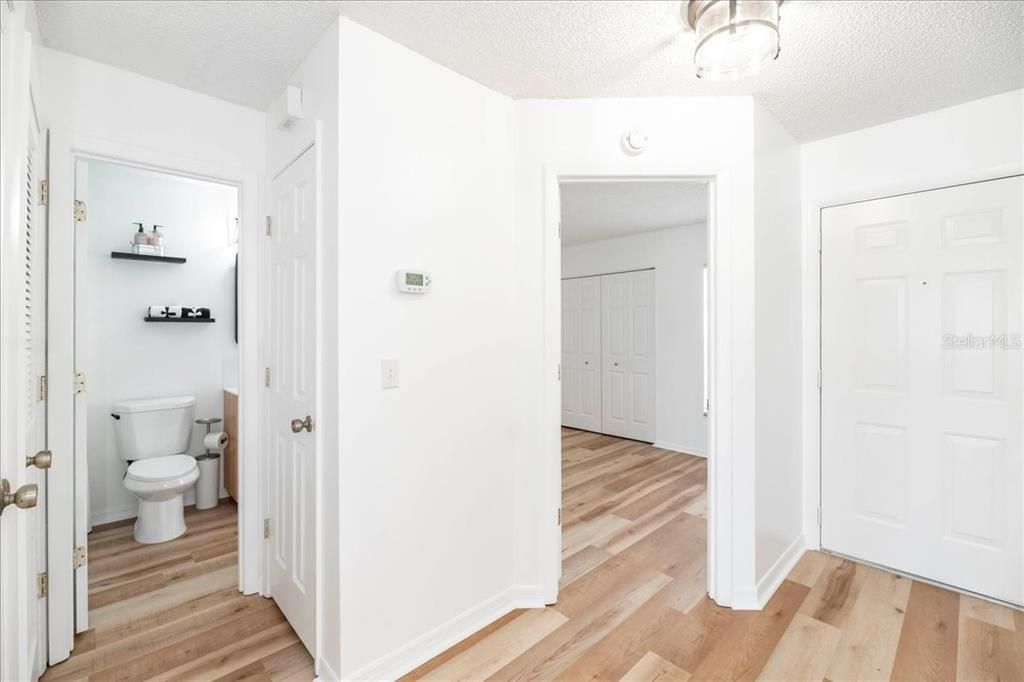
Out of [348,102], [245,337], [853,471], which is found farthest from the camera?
[853,471]

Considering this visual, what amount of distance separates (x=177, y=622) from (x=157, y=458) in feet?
4.35

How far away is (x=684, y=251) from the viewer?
4887 millimetres

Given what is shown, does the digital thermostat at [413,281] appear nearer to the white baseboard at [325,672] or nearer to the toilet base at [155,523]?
the white baseboard at [325,672]

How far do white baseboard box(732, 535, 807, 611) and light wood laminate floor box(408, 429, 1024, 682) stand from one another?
35 millimetres

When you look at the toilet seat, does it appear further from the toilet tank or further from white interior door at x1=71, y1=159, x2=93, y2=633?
white interior door at x1=71, y1=159, x2=93, y2=633

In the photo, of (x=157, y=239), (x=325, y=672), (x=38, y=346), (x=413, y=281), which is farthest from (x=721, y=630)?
(x=157, y=239)

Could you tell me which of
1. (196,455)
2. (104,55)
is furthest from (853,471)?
(196,455)

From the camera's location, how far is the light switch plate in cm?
174

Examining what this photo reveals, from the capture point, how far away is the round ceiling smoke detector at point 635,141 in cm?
213

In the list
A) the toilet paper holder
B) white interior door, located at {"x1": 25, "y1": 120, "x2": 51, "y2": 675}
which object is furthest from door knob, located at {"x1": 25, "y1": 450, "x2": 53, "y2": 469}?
the toilet paper holder

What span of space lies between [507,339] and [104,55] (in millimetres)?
1980

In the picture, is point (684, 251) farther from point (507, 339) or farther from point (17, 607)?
point (17, 607)

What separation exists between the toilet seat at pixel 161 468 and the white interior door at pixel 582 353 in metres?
4.16

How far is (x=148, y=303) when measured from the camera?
10.9ft
